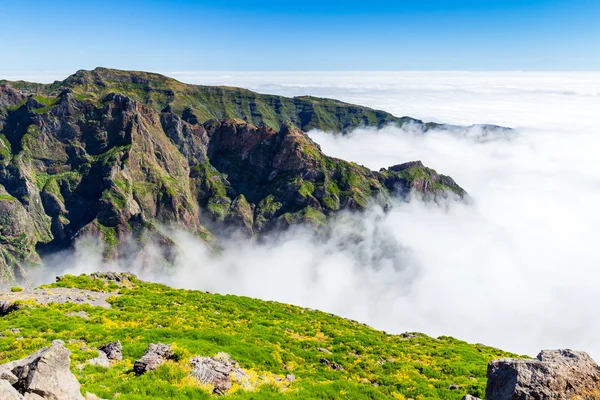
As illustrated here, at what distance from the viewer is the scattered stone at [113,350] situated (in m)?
27.0

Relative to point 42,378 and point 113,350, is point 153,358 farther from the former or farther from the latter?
point 42,378

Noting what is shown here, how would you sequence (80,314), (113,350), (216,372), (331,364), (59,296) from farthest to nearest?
(59,296) < (80,314) < (331,364) < (113,350) < (216,372)

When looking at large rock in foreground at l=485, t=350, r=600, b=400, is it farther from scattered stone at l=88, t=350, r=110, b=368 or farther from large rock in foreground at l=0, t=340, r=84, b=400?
scattered stone at l=88, t=350, r=110, b=368

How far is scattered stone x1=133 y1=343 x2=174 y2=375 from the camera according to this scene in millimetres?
23062

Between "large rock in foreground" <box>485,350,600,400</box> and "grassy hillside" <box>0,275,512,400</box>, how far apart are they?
11.2m

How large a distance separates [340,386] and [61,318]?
31.9 metres

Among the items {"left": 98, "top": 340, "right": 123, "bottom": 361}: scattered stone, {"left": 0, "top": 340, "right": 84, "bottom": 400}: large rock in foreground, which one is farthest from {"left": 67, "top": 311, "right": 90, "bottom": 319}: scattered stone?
{"left": 0, "top": 340, "right": 84, "bottom": 400}: large rock in foreground

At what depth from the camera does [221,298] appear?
60250mm

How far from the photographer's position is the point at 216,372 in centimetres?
2345

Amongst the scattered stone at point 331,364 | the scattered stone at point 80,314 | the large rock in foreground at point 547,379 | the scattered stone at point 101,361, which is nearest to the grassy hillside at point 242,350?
the scattered stone at point 80,314

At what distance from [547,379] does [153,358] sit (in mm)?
24110

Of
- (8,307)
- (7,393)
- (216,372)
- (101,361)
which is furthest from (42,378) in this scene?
(8,307)

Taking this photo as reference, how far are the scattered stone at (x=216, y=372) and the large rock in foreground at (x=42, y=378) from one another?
7940 millimetres

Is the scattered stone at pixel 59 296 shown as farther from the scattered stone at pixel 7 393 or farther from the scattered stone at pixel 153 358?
the scattered stone at pixel 7 393
